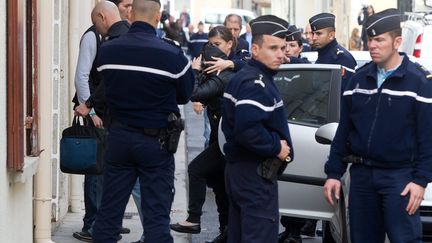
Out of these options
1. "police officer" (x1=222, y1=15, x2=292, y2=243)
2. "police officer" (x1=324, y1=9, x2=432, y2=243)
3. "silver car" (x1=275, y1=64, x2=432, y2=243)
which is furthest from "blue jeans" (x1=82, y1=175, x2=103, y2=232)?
"police officer" (x1=324, y1=9, x2=432, y2=243)

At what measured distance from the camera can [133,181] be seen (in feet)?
25.1

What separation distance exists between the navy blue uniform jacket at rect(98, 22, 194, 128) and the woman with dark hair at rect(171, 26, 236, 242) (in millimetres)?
1466

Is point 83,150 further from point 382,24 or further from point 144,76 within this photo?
point 382,24

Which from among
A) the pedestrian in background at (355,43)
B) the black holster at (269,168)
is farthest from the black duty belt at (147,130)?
the pedestrian in background at (355,43)

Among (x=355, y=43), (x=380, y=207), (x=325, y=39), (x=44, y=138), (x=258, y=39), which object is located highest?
(x=355, y=43)

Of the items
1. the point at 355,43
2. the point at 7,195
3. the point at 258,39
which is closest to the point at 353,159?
the point at 258,39

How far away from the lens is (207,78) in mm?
9117

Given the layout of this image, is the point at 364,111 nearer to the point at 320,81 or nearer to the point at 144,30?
the point at 144,30

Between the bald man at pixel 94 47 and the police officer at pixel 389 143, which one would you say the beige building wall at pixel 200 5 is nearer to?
the bald man at pixel 94 47

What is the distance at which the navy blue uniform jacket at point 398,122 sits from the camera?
259 inches

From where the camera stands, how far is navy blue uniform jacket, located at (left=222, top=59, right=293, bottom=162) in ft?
23.3

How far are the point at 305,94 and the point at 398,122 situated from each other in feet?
9.67

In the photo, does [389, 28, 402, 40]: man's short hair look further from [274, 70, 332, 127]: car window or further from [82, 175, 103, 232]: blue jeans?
[82, 175, 103, 232]: blue jeans

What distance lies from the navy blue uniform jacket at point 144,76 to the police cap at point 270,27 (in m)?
0.47
